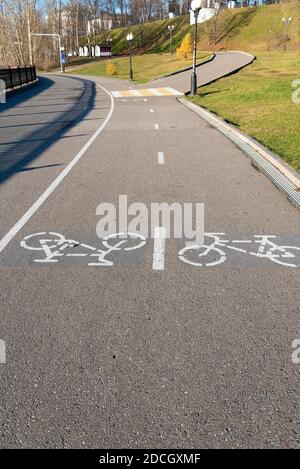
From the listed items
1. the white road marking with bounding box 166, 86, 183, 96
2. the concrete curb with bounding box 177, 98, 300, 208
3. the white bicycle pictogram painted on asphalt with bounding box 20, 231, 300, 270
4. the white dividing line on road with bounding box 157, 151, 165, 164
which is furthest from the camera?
the white road marking with bounding box 166, 86, 183, 96

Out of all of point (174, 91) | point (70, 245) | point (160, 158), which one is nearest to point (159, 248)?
point (70, 245)

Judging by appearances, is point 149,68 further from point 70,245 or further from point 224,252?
point 224,252

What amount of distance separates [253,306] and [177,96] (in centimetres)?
2667

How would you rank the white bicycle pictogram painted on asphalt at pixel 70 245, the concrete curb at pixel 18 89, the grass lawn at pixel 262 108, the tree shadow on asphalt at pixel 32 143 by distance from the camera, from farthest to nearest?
the concrete curb at pixel 18 89, the grass lawn at pixel 262 108, the tree shadow on asphalt at pixel 32 143, the white bicycle pictogram painted on asphalt at pixel 70 245

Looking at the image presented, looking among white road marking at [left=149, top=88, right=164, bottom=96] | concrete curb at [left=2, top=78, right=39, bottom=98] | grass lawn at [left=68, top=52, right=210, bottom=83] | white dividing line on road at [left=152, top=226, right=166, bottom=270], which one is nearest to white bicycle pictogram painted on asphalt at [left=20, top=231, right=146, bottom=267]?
white dividing line on road at [left=152, top=226, right=166, bottom=270]

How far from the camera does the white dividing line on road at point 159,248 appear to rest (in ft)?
16.2

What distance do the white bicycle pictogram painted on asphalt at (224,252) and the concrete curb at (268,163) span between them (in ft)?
5.80

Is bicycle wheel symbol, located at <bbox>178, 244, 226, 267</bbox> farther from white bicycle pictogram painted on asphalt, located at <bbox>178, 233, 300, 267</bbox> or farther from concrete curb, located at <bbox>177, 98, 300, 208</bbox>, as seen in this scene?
concrete curb, located at <bbox>177, 98, 300, 208</bbox>

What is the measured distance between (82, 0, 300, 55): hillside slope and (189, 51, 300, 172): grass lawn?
2358 inches

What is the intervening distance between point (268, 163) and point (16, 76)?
29307 millimetres

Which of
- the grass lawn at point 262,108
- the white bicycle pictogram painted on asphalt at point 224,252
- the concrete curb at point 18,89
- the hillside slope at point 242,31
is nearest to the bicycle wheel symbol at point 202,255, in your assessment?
the white bicycle pictogram painted on asphalt at point 224,252

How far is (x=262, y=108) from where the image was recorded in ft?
61.5

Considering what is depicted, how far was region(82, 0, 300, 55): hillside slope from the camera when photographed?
86.4 m

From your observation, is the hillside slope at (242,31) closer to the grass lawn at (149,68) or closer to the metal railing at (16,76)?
the grass lawn at (149,68)
